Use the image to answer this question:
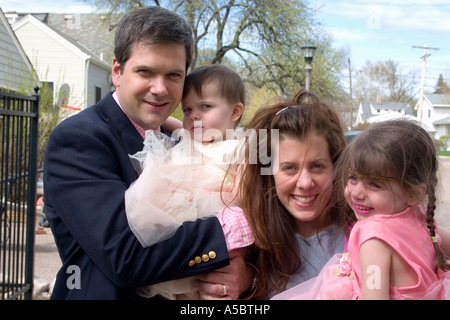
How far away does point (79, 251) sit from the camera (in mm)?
1900

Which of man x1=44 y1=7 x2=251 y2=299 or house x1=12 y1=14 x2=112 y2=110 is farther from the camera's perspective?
house x1=12 y1=14 x2=112 y2=110

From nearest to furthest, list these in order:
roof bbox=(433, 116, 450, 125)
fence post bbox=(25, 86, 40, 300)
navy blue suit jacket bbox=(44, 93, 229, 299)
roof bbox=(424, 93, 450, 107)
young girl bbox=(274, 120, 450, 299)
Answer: young girl bbox=(274, 120, 450, 299), navy blue suit jacket bbox=(44, 93, 229, 299), fence post bbox=(25, 86, 40, 300), roof bbox=(433, 116, 450, 125), roof bbox=(424, 93, 450, 107)

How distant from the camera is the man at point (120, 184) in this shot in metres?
1.75

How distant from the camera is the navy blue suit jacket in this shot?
5.71 ft

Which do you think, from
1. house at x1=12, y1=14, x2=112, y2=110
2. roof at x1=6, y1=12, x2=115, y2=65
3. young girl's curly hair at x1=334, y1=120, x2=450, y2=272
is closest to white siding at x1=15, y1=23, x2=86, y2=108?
house at x1=12, y1=14, x2=112, y2=110

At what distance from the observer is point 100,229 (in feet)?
5.71

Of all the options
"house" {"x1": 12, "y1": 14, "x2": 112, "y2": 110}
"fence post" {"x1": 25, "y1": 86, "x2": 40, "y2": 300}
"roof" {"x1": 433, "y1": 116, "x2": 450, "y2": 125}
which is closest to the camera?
"fence post" {"x1": 25, "y1": 86, "x2": 40, "y2": 300}

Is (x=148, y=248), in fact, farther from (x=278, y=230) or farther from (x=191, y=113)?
(x=191, y=113)

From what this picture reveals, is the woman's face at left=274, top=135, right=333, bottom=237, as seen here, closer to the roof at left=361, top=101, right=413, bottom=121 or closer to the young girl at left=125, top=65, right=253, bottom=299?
the young girl at left=125, top=65, right=253, bottom=299

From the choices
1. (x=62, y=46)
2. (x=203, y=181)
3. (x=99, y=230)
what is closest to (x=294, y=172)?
(x=203, y=181)

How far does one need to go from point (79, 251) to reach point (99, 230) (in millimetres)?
231

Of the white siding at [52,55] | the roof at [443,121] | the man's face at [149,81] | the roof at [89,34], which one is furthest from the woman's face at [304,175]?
the roof at [443,121]

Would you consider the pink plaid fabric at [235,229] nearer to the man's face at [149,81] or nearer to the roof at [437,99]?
the man's face at [149,81]

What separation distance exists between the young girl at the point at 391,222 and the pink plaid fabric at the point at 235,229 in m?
0.36
